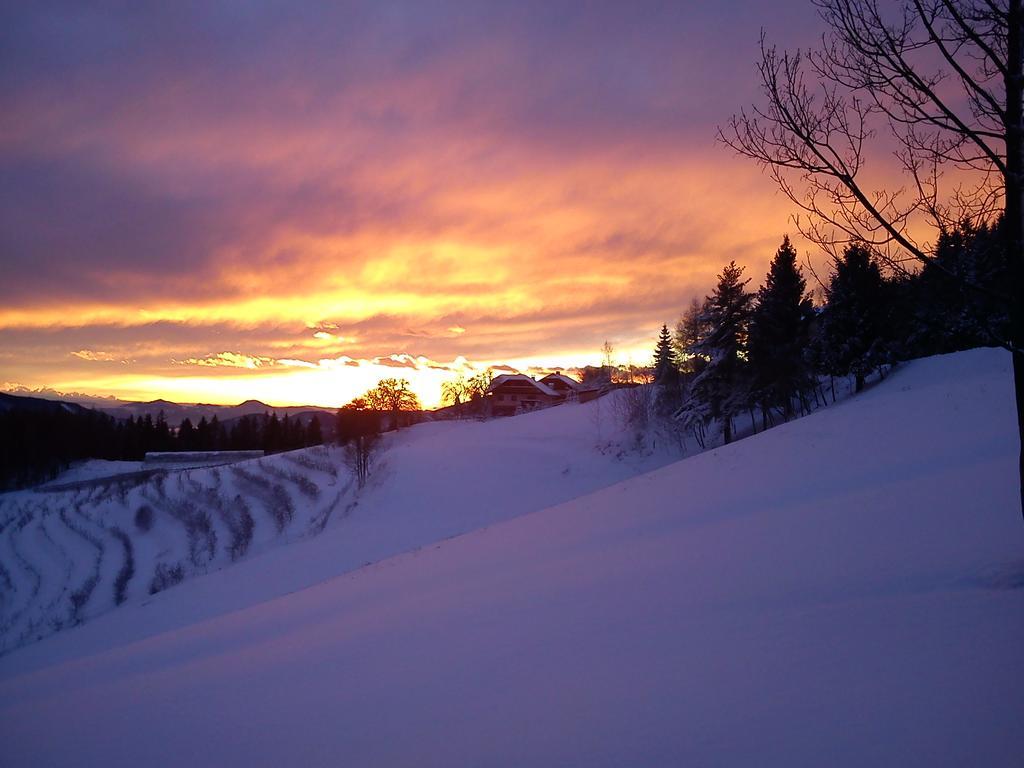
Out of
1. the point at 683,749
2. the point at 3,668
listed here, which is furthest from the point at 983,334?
the point at 3,668

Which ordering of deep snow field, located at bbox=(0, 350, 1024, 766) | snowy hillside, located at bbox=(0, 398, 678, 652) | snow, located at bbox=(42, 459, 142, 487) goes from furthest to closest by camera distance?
snow, located at bbox=(42, 459, 142, 487)
snowy hillside, located at bbox=(0, 398, 678, 652)
deep snow field, located at bbox=(0, 350, 1024, 766)

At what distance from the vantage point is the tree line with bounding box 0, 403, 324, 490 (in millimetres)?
72375

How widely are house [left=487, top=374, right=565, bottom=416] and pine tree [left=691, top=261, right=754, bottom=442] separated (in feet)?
163

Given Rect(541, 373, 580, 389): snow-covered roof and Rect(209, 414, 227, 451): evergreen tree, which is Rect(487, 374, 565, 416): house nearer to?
Rect(541, 373, 580, 389): snow-covered roof

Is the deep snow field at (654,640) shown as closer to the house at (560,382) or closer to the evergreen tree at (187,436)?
the house at (560,382)

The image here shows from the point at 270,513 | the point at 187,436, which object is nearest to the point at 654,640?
the point at 270,513

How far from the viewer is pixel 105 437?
93125 mm

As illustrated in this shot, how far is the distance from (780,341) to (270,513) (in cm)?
3471

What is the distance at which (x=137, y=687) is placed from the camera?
10.9 metres

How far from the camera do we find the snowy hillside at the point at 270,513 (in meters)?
29.6

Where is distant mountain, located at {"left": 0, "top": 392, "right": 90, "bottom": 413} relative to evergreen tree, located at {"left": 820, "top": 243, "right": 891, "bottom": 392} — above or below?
above

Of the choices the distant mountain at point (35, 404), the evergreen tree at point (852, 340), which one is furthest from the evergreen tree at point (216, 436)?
the evergreen tree at point (852, 340)

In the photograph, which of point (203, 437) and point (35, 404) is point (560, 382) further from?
point (35, 404)

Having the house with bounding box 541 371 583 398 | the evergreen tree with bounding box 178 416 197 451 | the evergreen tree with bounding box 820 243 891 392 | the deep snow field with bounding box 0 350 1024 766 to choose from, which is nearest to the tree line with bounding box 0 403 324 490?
the evergreen tree with bounding box 178 416 197 451
